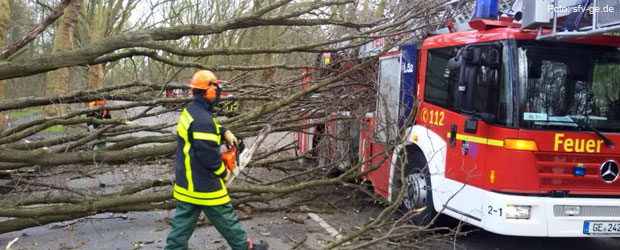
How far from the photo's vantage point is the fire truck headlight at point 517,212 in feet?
15.0

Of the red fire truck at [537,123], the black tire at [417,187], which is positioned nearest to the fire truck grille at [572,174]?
the red fire truck at [537,123]

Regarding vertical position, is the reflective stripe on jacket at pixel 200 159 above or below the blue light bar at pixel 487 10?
below

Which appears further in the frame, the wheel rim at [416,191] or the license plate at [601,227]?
the wheel rim at [416,191]

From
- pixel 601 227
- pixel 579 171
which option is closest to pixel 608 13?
pixel 579 171

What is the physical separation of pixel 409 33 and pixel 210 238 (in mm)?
3707

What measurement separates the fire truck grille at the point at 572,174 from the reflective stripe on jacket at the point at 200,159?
9.50ft

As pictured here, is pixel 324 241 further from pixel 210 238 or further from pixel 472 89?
pixel 472 89

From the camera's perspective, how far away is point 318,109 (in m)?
7.60

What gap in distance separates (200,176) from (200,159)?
0.17m

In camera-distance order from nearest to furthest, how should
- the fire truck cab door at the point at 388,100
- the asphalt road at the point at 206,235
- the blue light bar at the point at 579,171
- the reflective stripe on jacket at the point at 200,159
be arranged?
the reflective stripe on jacket at the point at 200,159
the blue light bar at the point at 579,171
the asphalt road at the point at 206,235
the fire truck cab door at the point at 388,100

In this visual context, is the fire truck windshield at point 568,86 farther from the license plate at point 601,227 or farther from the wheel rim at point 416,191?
the wheel rim at point 416,191

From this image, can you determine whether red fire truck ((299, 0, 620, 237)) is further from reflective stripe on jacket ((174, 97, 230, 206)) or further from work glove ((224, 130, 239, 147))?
reflective stripe on jacket ((174, 97, 230, 206))

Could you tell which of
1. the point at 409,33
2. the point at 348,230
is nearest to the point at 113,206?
the point at 348,230

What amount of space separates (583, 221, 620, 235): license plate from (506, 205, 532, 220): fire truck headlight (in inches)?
22.0
